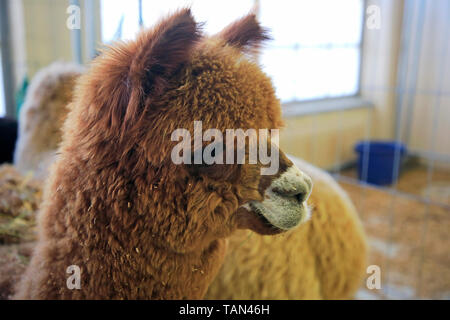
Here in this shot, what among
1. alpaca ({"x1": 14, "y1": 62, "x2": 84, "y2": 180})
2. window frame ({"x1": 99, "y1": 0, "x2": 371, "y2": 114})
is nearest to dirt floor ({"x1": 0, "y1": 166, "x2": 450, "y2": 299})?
alpaca ({"x1": 14, "y1": 62, "x2": 84, "y2": 180})

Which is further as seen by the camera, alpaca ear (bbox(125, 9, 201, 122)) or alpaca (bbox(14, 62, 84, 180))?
alpaca (bbox(14, 62, 84, 180))

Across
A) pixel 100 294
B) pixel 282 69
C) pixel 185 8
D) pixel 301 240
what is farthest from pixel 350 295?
pixel 282 69

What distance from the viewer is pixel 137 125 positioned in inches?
23.1

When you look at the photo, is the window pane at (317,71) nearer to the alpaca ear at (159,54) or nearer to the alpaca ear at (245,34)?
the alpaca ear at (245,34)

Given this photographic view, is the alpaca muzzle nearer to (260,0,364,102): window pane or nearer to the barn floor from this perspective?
the barn floor

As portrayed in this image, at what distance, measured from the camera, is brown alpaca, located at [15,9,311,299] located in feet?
1.92

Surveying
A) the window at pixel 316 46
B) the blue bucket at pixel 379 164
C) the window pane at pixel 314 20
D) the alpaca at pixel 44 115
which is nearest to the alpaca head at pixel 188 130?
the alpaca at pixel 44 115

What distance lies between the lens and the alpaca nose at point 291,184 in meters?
0.60

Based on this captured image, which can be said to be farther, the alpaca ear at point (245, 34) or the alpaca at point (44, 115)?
the alpaca at point (44, 115)

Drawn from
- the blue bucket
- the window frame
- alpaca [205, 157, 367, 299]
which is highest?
the window frame

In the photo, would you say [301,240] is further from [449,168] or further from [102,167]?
[449,168]

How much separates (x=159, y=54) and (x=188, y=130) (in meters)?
0.11

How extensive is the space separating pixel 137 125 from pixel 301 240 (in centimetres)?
74
